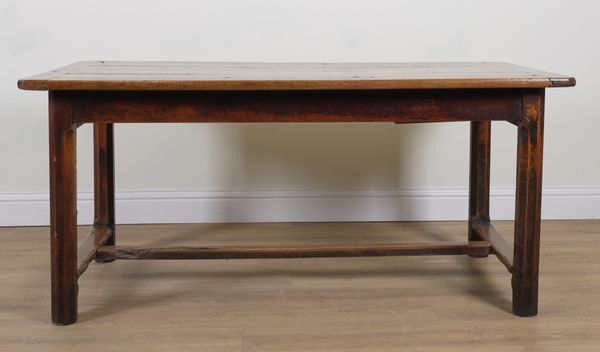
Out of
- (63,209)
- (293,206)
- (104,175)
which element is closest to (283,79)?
(63,209)

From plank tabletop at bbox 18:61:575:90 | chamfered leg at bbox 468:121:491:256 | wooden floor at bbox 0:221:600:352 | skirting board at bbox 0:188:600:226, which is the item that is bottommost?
wooden floor at bbox 0:221:600:352

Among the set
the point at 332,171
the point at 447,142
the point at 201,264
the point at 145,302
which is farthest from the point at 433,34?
the point at 145,302

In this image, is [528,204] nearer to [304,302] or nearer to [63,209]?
[304,302]

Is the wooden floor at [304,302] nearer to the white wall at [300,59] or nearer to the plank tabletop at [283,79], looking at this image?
the white wall at [300,59]

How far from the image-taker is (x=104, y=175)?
8.57 feet

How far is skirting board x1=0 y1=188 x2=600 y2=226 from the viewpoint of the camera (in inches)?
123

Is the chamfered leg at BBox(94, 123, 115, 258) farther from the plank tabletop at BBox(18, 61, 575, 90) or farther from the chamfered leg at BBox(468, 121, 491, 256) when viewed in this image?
the chamfered leg at BBox(468, 121, 491, 256)

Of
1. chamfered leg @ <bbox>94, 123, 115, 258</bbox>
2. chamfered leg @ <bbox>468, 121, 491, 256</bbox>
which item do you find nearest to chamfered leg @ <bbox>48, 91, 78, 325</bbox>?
chamfered leg @ <bbox>94, 123, 115, 258</bbox>

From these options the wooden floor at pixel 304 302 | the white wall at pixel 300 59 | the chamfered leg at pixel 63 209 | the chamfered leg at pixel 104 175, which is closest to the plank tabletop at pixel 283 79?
the chamfered leg at pixel 63 209

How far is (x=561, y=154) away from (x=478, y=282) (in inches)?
40.1

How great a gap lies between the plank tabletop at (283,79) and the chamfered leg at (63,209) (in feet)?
0.35

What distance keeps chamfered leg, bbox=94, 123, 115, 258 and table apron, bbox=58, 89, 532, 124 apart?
580 millimetres

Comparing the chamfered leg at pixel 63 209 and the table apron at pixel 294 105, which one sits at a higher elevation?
the table apron at pixel 294 105

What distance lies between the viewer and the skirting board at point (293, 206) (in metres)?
3.13
